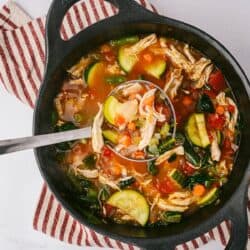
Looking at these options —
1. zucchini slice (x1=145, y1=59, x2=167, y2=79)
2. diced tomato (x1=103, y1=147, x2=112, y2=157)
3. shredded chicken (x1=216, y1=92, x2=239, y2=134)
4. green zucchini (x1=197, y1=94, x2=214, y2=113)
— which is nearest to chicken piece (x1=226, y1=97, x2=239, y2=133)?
shredded chicken (x1=216, y1=92, x2=239, y2=134)

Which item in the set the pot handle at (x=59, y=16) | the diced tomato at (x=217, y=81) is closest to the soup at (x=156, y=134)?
the diced tomato at (x=217, y=81)

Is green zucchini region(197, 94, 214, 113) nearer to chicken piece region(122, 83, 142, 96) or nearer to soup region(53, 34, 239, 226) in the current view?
soup region(53, 34, 239, 226)

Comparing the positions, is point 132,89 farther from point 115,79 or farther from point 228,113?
point 228,113

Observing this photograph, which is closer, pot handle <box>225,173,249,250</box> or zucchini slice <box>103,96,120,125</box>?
pot handle <box>225,173,249,250</box>

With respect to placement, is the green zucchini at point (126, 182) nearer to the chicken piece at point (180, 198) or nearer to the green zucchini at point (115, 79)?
the chicken piece at point (180, 198)

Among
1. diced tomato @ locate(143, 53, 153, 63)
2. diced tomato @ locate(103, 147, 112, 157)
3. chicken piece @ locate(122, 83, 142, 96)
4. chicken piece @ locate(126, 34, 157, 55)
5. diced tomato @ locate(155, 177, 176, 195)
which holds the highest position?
chicken piece @ locate(126, 34, 157, 55)

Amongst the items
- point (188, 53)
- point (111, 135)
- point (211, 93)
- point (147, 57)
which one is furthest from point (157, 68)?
point (111, 135)

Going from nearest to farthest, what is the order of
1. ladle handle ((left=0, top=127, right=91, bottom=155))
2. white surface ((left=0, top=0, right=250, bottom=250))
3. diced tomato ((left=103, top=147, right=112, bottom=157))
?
ladle handle ((left=0, top=127, right=91, bottom=155)) < diced tomato ((left=103, top=147, right=112, bottom=157)) < white surface ((left=0, top=0, right=250, bottom=250))

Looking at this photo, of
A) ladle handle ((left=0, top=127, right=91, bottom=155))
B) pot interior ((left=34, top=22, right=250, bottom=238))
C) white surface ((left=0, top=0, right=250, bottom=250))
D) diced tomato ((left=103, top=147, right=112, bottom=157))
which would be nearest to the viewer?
ladle handle ((left=0, top=127, right=91, bottom=155))
